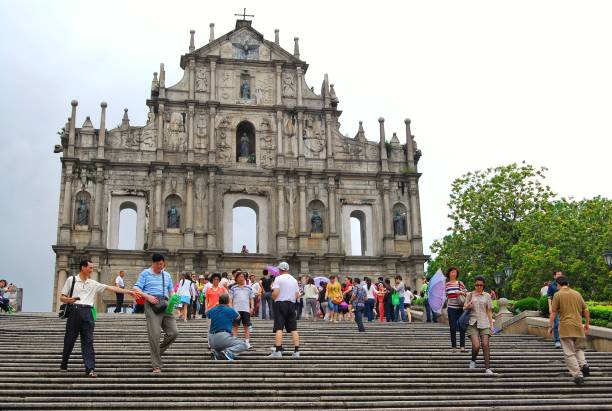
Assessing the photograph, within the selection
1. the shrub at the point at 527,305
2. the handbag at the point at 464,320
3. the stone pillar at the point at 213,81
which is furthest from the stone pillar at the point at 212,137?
the handbag at the point at 464,320

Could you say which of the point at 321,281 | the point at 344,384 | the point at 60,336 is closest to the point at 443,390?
the point at 344,384

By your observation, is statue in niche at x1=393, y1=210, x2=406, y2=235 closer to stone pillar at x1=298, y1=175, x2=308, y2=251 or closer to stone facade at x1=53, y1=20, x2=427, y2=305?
stone facade at x1=53, y1=20, x2=427, y2=305

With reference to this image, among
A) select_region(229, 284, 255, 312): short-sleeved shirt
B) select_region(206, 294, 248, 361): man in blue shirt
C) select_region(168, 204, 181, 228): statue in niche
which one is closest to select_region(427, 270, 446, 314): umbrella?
select_region(229, 284, 255, 312): short-sleeved shirt

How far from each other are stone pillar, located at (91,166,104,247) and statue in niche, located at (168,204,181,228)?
10.4ft

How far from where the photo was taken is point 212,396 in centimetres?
1038

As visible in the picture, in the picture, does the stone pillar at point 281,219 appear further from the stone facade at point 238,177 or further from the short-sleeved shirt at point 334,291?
the short-sleeved shirt at point 334,291

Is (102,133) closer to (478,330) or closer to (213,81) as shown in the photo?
(213,81)

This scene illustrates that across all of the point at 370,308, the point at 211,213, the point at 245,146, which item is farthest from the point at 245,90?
the point at 370,308

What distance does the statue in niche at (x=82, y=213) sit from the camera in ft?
109

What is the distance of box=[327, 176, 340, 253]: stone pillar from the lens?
34594 millimetres

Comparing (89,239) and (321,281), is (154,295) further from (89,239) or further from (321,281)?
(89,239)

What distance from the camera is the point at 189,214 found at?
111 ft

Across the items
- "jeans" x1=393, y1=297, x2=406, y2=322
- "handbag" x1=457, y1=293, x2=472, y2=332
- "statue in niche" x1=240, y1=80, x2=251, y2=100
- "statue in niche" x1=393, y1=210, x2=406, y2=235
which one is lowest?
"handbag" x1=457, y1=293, x2=472, y2=332

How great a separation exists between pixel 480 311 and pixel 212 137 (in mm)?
24742
